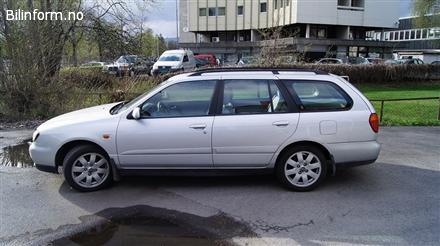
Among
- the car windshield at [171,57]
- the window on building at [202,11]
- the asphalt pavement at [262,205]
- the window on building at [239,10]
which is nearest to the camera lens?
the asphalt pavement at [262,205]

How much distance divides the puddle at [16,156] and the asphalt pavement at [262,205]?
26cm

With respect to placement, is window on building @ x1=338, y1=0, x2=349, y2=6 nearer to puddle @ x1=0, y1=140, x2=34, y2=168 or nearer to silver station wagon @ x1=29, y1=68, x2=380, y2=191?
puddle @ x1=0, y1=140, x2=34, y2=168

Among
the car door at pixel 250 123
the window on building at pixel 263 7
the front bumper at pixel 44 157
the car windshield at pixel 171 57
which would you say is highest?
the window on building at pixel 263 7

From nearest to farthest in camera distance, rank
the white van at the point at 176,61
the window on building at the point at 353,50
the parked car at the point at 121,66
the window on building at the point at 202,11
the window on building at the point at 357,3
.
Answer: the parked car at the point at 121,66 → the white van at the point at 176,61 → the window on building at the point at 353,50 → the window on building at the point at 357,3 → the window on building at the point at 202,11

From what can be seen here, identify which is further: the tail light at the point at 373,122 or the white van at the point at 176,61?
the white van at the point at 176,61

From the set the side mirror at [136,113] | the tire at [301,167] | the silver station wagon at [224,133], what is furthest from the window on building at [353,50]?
the side mirror at [136,113]

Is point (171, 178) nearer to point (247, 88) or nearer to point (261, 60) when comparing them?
point (247, 88)

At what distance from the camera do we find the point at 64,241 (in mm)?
3889

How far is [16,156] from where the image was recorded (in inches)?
278

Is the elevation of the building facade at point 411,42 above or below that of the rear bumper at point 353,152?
above

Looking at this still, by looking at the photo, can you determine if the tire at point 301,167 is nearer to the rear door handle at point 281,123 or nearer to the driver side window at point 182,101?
the rear door handle at point 281,123

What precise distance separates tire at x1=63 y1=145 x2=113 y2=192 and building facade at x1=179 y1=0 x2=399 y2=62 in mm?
37857

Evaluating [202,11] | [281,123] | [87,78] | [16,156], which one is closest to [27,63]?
[87,78]

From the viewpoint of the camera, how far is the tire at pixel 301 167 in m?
5.14
